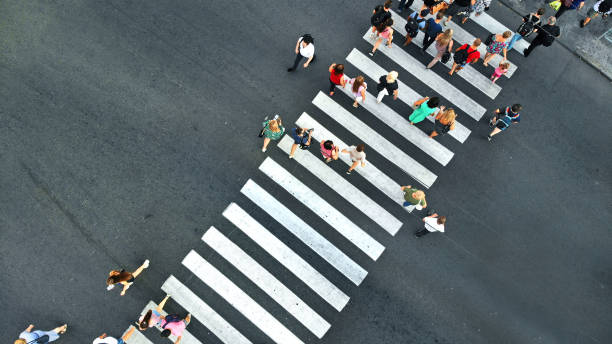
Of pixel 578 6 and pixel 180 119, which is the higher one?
pixel 578 6

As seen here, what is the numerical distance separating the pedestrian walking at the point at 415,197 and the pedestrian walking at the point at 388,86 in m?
2.64

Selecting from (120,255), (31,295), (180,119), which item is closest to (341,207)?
(180,119)

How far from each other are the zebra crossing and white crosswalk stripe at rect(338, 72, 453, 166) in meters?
0.03

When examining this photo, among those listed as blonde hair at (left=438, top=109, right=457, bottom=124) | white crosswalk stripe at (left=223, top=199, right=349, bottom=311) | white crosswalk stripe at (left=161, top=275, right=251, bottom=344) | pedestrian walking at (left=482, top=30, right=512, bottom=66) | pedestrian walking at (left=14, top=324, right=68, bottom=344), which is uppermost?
pedestrian walking at (left=482, top=30, right=512, bottom=66)

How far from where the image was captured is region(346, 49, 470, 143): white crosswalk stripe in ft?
36.5

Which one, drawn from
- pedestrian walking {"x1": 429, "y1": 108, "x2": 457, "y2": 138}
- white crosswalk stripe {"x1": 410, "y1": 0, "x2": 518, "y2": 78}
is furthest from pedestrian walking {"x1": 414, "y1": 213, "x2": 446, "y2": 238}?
white crosswalk stripe {"x1": 410, "y1": 0, "x2": 518, "y2": 78}

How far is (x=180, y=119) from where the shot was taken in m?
10.8

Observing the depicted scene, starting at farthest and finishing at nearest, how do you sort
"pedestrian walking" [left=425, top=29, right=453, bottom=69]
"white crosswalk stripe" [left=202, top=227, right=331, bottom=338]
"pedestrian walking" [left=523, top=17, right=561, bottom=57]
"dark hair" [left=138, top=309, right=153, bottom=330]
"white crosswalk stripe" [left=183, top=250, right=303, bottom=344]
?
"pedestrian walking" [left=523, top=17, right=561, bottom=57] < "pedestrian walking" [left=425, top=29, right=453, bottom=69] < "white crosswalk stripe" [left=202, top=227, right=331, bottom=338] < "white crosswalk stripe" [left=183, top=250, right=303, bottom=344] < "dark hair" [left=138, top=309, right=153, bottom=330]

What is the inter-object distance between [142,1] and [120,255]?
757 cm

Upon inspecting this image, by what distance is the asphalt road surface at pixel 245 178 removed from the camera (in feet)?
32.7

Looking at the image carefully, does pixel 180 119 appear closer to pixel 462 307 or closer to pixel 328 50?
pixel 328 50

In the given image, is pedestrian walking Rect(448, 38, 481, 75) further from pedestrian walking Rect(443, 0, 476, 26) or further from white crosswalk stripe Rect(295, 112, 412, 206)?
white crosswalk stripe Rect(295, 112, 412, 206)

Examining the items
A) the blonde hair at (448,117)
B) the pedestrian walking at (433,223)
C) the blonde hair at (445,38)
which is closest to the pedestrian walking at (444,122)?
the blonde hair at (448,117)

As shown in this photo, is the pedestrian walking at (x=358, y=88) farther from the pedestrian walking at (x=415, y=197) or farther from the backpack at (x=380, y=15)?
the pedestrian walking at (x=415, y=197)
